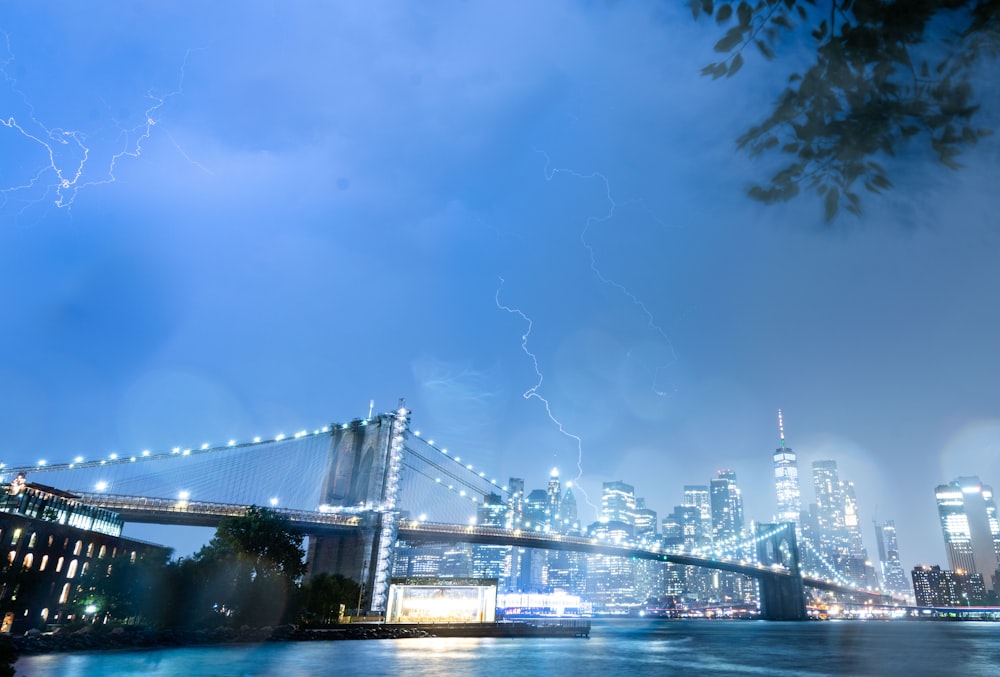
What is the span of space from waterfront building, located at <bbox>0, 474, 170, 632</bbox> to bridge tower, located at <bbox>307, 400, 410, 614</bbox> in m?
23.0

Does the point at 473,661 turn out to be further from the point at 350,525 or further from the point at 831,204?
the point at 831,204

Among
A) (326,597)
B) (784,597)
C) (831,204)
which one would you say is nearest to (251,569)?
(326,597)

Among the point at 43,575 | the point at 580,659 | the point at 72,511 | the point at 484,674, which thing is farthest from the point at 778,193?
the point at 72,511

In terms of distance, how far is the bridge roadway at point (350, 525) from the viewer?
71.6m

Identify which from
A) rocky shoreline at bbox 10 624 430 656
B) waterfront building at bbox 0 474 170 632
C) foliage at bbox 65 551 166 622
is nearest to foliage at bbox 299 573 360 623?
rocky shoreline at bbox 10 624 430 656

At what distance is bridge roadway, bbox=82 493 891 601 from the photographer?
7162cm

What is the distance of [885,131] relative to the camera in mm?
6000

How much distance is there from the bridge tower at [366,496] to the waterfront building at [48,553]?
22982 mm

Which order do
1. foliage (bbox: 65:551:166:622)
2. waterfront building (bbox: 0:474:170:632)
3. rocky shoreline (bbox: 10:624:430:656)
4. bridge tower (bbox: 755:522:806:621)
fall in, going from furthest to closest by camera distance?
bridge tower (bbox: 755:522:806:621) < foliage (bbox: 65:551:166:622) < waterfront building (bbox: 0:474:170:632) < rocky shoreline (bbox: 10:624:430:656)

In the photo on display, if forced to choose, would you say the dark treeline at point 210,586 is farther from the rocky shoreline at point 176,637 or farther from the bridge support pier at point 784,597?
the bridge support pier at point 784,597

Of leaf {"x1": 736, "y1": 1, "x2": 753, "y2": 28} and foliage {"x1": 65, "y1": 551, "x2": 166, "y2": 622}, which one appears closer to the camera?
leaf {"x1": 736, "y1": 1, "x2": 753, "y2": 28}

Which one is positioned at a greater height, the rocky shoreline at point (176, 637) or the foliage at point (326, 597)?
the foliage at point (326, 597)

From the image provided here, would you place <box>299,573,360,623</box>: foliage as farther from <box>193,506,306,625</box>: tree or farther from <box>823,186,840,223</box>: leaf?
<box>823,186,840,223</box>: leaf

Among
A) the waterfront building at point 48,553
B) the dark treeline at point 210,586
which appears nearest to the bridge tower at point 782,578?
the dark treeline at point 210,586
